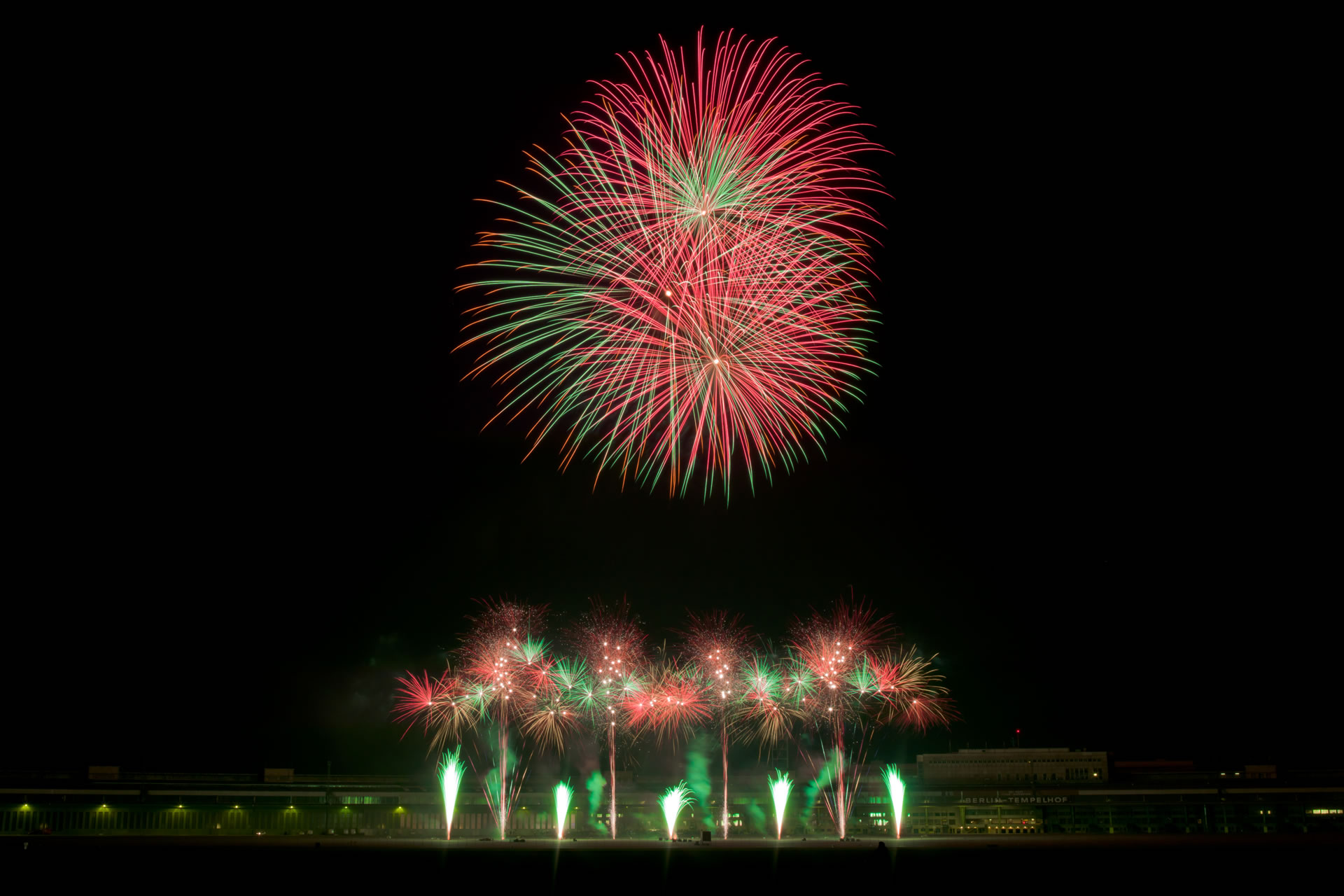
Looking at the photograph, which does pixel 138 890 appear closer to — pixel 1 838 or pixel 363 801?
pixel 1 838

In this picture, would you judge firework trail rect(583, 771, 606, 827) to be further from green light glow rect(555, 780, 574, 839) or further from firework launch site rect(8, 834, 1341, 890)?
firework launch site rect(8, 834, 1341, 890)

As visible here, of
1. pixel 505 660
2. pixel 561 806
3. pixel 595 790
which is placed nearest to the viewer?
pixel 505 660

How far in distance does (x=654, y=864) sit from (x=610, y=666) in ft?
60.2

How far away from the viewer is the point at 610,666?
5697 cm

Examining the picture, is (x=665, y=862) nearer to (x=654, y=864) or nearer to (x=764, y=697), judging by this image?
(x=654, y=864)

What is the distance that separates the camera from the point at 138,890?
32.3 m

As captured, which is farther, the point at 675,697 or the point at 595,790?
the point at 595,790

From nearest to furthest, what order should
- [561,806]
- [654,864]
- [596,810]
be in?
1. [654,864]
2. [561,806]
3. [596,810]

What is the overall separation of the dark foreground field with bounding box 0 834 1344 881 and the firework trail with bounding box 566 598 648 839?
35.7 ft

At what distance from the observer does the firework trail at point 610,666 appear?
57094 mm

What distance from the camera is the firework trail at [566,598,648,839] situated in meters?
57.1

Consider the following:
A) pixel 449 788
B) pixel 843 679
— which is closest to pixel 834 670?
pixel 843 679

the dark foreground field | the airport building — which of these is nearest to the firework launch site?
the dark foreground field

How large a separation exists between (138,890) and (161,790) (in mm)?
39430
